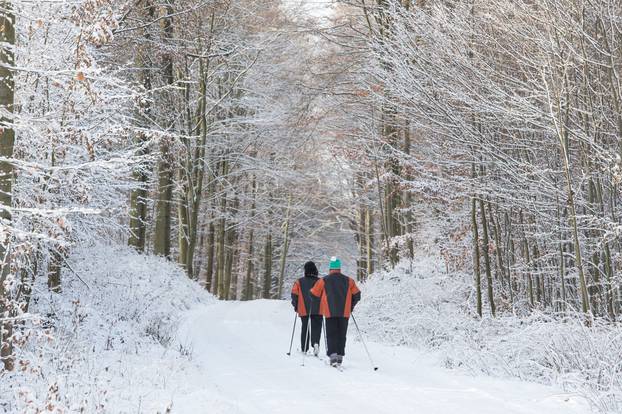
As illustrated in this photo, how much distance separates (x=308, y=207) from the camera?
32312 millimetres

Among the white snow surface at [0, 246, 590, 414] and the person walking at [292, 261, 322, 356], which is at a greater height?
the person walking at [292, 261, 322, 356]

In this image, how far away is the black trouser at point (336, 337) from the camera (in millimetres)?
9859

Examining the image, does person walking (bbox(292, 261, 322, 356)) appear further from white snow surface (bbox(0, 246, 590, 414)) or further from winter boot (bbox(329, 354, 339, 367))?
winter boot (bbox(329, 354, 339, 367))

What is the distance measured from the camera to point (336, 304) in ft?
33.3

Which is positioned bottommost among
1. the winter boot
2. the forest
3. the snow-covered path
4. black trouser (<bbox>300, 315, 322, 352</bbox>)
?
the snow-covered path

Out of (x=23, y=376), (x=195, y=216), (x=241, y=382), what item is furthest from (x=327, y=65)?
(x=23, y=376)

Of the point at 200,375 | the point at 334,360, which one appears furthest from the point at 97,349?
the point at 334,360

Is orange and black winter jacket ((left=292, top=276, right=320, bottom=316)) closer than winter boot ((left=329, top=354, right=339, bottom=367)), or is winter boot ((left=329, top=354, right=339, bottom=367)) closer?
winter boot ((left=329, top=354, right=339, bottom=367))

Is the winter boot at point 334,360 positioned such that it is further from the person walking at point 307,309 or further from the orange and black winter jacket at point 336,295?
the person walking at point 307,309

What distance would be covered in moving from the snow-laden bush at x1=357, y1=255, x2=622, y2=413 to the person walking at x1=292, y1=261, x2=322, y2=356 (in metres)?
2.14

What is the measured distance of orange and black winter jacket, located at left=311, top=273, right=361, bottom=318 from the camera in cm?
1012

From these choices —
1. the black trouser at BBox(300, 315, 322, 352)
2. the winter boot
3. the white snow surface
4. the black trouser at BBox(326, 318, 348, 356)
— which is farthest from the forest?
the winter boot

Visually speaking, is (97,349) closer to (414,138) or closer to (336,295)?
(336,295)

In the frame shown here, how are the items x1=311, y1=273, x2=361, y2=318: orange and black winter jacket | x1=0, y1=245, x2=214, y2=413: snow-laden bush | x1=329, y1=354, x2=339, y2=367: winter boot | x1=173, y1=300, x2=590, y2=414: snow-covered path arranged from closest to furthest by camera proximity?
x1=0, y1=245, x2=214, y2=413: snow-laden bush < x1=173, y1=300, x2=590, y2=414: snow-covered path < x1=329, y1=354, x2=339, y2=367: winter boot < x1=311, y1=273, x2=361, y2=318: orange and black winter jacket
